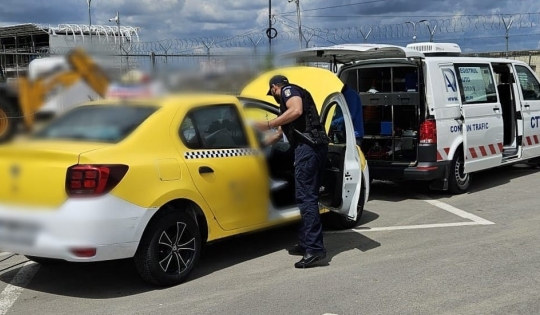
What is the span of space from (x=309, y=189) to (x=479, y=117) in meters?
4.65

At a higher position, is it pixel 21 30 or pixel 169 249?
pixel 21 30


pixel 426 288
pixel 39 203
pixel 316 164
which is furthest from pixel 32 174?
pixel 426 288

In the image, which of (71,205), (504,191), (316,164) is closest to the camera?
(71,205)

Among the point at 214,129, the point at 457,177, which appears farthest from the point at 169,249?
the point at 457,177

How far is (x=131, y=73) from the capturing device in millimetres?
6203

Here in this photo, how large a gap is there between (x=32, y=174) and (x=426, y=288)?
10.6ft

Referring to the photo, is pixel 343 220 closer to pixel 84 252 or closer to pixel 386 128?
pixel 386 128

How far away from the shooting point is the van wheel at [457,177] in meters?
8.73

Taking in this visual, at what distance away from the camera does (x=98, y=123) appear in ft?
16.6

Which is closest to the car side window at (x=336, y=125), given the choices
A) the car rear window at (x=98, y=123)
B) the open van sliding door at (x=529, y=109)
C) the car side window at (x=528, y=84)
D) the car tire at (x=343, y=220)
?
the car tire at (x=343, y=220)

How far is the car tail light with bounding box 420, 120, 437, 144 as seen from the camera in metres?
8.24

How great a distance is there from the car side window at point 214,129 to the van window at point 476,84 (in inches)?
178

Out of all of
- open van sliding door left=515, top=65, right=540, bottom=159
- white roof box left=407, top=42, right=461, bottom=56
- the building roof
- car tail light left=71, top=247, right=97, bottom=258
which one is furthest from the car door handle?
the building roof

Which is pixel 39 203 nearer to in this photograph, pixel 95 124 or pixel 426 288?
pixel 95 124
